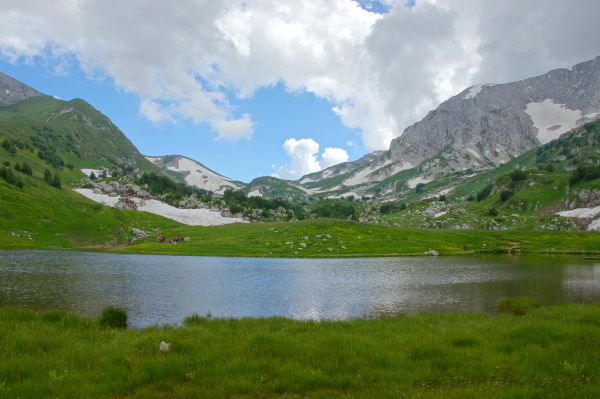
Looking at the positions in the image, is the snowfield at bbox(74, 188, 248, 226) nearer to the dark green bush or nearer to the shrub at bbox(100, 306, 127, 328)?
the shrub at bbox(100, 306, 127, 328)

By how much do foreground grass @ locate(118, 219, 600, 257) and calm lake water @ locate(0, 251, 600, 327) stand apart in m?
31.3

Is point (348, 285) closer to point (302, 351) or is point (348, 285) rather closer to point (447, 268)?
point (447, 268)

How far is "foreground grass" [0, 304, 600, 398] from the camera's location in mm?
9430

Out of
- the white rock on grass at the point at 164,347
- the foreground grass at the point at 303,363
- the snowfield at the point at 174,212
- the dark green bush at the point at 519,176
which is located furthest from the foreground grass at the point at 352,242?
the dark green bush at the point at 519,176

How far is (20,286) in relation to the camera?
117 feet

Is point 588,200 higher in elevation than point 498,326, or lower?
higher

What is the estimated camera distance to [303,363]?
39.6 ft

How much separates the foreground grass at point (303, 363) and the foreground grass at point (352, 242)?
66.3m

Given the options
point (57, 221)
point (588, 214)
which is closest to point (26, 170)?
point (57, 221)

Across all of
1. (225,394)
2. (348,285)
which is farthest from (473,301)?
(225,394)

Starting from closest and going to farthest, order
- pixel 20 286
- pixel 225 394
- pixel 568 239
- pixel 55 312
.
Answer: pixel 225 394 < pixel 55 312 < pixel 20 286 < pixel 568 239

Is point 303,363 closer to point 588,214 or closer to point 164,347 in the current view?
point 164,347

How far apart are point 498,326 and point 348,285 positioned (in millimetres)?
24670

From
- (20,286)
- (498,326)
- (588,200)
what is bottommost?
(20,286)
